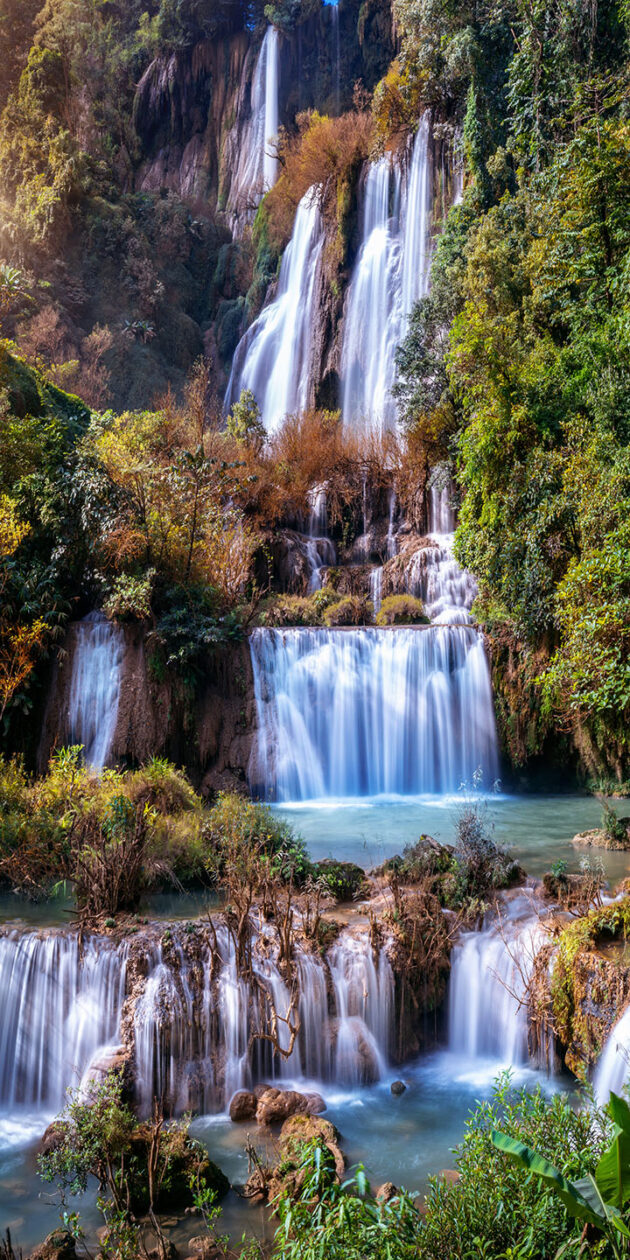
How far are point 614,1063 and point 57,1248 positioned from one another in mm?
4102

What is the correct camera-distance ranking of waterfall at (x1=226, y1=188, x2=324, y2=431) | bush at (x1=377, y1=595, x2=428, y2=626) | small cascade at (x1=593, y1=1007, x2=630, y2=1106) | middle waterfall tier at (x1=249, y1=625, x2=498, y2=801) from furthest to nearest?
1. waterfall at (x1=226, y1=188, x2=324, y2=431)
2. bush at (x1=377, y1=595, x2=428, y2=626)
3. middle waterfall tier at (x1=249, y1=625, x2=498, y2=801)
4. small cascade at (x1=593, y1=1007, x2=630, y2=1106)

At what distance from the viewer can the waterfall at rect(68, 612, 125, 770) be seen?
1486cm

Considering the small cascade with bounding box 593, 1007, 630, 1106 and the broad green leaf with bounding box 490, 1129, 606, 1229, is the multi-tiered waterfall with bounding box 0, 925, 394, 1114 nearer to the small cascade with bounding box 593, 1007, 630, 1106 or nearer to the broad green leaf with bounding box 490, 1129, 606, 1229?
the small cascade with bounding box 593, 1007, 630, 1106

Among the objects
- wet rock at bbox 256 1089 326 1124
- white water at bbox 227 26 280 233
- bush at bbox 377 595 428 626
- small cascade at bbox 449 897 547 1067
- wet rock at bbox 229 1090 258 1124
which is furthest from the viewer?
white water at bbox 227 26 280 233

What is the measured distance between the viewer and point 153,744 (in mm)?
14844

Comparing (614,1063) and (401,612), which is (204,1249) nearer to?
(614,1063)

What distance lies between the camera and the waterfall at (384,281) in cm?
2641

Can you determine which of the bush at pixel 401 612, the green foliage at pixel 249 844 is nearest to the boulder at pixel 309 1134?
the green foliage at pixel 249 844

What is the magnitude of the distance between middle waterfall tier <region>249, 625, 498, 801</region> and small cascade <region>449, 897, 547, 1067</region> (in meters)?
7.77

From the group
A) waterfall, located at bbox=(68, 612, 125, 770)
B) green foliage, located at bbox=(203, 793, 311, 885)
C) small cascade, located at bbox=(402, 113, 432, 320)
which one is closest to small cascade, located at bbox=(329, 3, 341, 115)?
small cascade, located at bbox=(402, 113, 432, 320)

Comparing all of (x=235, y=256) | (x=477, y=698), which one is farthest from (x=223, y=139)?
(x=477, y=698)

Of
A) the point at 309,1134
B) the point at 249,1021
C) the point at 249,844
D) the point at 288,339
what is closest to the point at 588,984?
the point at 309,1134

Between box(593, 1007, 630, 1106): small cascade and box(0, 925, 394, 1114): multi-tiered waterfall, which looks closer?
box(593, 1007, 630, 1106): small cascade

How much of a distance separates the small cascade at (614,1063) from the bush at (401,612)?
41.0 ft
